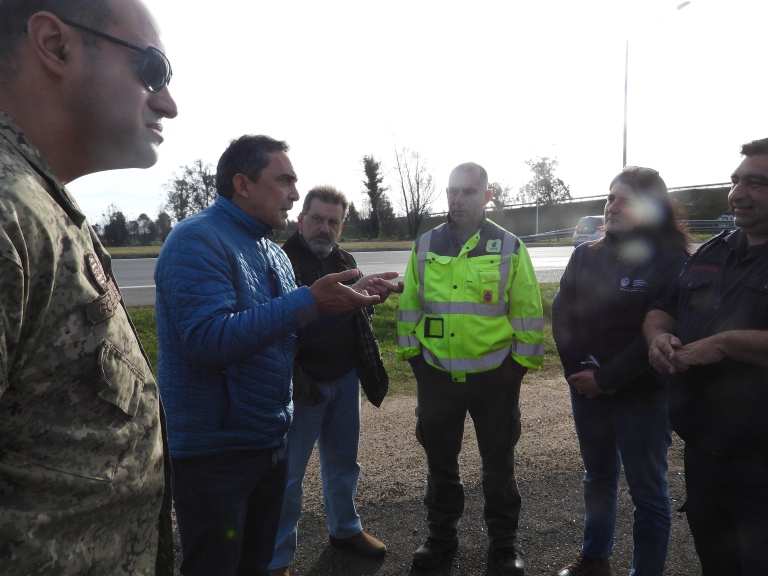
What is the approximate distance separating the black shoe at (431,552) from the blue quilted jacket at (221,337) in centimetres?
144

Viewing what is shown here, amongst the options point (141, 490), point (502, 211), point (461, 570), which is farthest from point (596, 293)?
point (502, 211)

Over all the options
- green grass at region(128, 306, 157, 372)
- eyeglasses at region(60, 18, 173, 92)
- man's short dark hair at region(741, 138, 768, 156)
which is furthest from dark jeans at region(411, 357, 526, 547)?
green grass at region(128, 306, 157, 372)

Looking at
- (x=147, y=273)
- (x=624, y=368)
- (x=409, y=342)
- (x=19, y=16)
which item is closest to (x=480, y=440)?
(x=409, y=342)

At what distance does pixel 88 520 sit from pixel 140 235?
4254 centimetres

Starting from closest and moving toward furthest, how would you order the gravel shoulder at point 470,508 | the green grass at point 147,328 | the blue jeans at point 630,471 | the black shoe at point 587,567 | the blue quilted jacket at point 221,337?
1. the blue quilted jacket at point 221,337
2. the blue jeans at point 630,471
3. the black shoe at point 587,567
4. the gravel shoulder at point 470,508
5. the green grass at point 147,328

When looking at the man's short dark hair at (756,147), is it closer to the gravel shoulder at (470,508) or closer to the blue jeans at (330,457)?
the gravel shoulder at (470,508)

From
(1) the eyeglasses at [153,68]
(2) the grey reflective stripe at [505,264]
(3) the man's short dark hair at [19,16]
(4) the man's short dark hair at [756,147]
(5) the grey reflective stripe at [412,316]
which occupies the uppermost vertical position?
(3) the man's short dark hair at [19,16]

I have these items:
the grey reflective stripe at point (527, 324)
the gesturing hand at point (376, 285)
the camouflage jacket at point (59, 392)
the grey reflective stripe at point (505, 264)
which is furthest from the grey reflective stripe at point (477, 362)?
the camouflage jacket at point (59, 392)

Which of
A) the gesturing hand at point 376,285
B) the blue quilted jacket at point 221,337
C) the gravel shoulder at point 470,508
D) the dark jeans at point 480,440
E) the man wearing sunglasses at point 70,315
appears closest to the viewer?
the man wearing sunglasses at point 70,315

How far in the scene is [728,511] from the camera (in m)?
2.49

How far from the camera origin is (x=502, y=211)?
57.7 meters

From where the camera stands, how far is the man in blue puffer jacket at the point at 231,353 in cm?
209

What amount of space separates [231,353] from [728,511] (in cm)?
225

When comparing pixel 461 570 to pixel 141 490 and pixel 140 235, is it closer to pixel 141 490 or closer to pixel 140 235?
pixel 141 490
